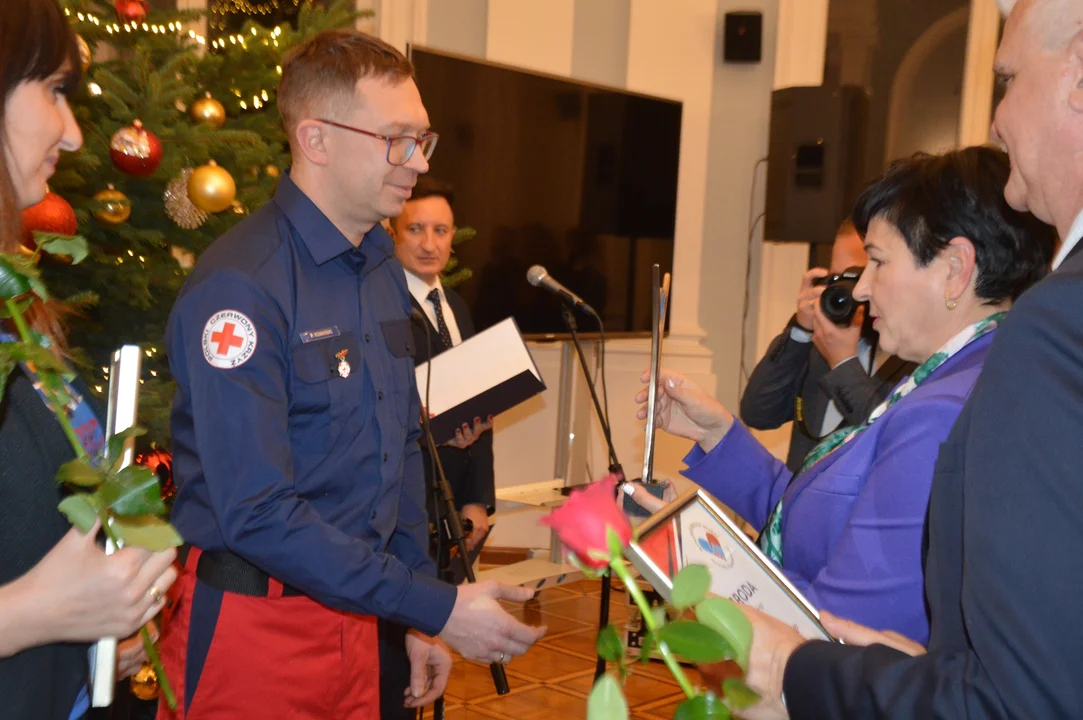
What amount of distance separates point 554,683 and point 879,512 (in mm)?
2780

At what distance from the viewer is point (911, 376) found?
163 centimetres

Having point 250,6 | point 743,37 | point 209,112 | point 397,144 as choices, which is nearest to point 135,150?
point 209,112

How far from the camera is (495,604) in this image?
1841mm

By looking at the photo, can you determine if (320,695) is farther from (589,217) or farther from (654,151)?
(654,151)

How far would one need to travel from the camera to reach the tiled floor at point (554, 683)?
363 centimetres

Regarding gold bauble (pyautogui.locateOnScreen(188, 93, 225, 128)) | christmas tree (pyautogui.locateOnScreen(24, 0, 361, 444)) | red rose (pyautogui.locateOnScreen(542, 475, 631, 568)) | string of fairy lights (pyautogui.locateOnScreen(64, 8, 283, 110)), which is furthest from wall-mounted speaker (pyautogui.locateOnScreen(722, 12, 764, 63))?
red rose (pyautogui.locateOnScreen(542, 475, 631, 568))

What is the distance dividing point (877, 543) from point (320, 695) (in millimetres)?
1033

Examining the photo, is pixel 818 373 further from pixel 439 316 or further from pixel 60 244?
pixel 60 244

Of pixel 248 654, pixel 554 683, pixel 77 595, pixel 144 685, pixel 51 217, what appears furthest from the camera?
pixel 554 683

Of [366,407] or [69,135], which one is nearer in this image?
[69,135]

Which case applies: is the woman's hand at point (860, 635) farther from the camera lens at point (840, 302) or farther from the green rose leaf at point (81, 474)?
the camera lens at point (840, 302)

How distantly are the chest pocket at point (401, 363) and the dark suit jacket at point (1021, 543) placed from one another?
1.19 meters

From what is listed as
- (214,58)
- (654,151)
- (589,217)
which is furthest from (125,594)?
(654,151)

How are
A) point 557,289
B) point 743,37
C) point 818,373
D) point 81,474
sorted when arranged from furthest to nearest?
point 743,37, point 818,373, point 557,289, point 81,474
